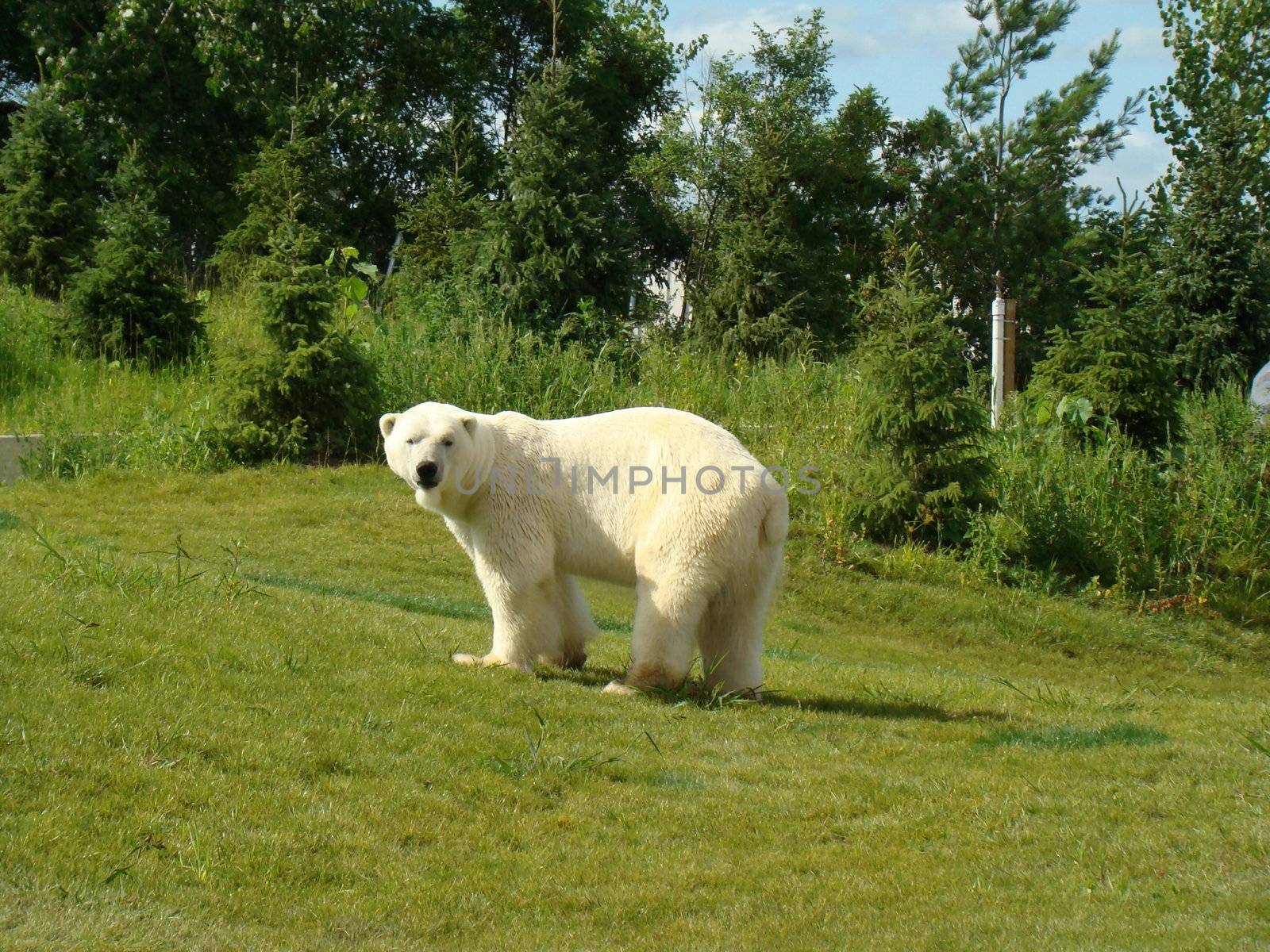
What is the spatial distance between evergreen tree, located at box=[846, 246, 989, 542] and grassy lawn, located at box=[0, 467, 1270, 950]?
4.81 metres

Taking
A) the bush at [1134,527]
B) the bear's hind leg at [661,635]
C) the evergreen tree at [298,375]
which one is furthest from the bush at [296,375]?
the bear's hind leg at [661,635]

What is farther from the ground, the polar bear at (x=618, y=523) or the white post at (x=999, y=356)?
the white post at (x=999, y=356)

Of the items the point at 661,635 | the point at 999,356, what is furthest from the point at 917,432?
the point at 661,635

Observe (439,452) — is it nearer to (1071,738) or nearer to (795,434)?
(1071,738)

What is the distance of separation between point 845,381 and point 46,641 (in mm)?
11820

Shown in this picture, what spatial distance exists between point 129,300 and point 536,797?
13939 millimetres

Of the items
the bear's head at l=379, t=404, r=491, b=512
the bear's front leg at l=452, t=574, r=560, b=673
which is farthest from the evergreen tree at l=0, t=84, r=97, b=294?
the bear's front leg at l=452, t=574, r=560, b=673

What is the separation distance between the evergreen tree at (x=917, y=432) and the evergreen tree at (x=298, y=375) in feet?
18.9

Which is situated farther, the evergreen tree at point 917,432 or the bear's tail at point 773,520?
the evergreen tree at point 917,432

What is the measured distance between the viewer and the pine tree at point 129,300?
1745 centimetres

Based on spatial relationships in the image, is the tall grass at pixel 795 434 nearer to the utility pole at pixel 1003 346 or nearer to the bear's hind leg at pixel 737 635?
the utility pole at pixel 1003 346

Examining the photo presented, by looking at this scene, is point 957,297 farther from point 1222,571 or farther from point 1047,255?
point 1222,571

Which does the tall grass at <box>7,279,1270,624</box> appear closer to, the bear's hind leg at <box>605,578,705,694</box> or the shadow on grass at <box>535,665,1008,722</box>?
the shadow on grass at <box>535,665,1008,722</box>

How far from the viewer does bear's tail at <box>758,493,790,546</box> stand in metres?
7.25
